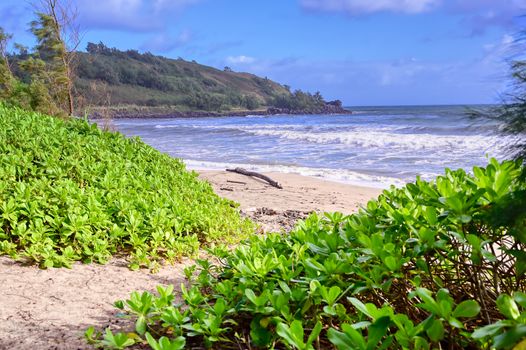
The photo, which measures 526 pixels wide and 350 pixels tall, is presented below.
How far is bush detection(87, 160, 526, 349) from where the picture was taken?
167 centimetres

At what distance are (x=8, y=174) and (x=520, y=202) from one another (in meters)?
4.78

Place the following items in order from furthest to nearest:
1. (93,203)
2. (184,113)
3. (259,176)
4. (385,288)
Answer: (184,113), (259,176), (93,203), (385,288)

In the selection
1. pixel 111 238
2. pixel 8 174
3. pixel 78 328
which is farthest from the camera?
pixel 8 174

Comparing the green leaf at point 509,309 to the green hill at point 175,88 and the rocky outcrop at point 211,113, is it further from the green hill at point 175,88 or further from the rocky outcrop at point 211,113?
the green hill at point 175,88

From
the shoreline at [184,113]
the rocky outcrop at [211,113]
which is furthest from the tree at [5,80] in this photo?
the shoreline at [184,113]

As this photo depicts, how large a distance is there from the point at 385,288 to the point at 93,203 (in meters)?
3.27

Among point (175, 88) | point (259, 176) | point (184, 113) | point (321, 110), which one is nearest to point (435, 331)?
point (259, 176)

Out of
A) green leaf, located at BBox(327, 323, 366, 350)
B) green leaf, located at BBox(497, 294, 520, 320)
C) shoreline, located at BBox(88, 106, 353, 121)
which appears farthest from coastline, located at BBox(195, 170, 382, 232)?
shoreline, located at BBox(88, 106, 353, 121)

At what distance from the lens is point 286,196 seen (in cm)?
938

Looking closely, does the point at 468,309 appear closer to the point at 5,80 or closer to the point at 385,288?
the point at 385,288

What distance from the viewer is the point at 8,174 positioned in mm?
4871

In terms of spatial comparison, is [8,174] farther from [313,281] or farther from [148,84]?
[148,84]

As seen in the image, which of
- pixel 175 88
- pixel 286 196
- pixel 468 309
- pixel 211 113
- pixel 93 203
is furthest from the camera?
pixel 175 88

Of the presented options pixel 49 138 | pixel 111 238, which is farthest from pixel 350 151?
pixel 111 238
